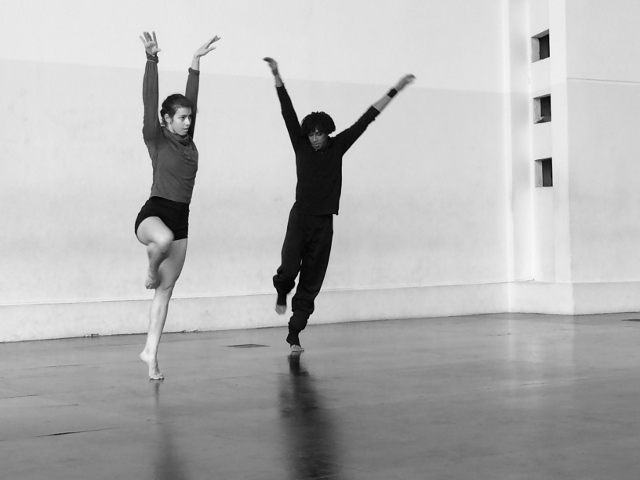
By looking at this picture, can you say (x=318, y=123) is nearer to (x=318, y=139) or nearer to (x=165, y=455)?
(x=318, y=139)

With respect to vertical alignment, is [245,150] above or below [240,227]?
above

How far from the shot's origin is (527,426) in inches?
153

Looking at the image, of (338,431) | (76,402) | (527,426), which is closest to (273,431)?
(338,431)

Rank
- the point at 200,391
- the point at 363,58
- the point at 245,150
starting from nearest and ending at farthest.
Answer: the point at 200,391 < the point at 245,150 < the point at 363,58

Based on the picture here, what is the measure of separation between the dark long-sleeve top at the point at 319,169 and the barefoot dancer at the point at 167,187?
1.26 metres

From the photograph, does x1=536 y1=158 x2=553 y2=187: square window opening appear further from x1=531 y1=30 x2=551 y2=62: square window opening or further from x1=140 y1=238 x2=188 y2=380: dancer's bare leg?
x1=140 y1=238 x2=188 y2=380: dancer's bare leg

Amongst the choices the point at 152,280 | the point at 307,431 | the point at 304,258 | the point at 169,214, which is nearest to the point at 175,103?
the point at 169,214

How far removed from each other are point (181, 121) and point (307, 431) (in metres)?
2.27

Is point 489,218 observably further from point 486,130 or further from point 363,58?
point 363,58

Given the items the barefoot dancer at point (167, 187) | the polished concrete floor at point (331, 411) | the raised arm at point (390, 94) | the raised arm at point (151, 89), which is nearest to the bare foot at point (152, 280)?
the barefoot dancer at point (167, 187)

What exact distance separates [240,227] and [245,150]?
717 millimetres

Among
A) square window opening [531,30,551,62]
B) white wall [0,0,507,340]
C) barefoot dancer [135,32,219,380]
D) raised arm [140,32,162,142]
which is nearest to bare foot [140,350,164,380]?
barefoot dancer [135,32,219,380]

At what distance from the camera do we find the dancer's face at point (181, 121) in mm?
5495

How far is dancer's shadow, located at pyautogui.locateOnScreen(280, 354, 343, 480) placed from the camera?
3199 mm
